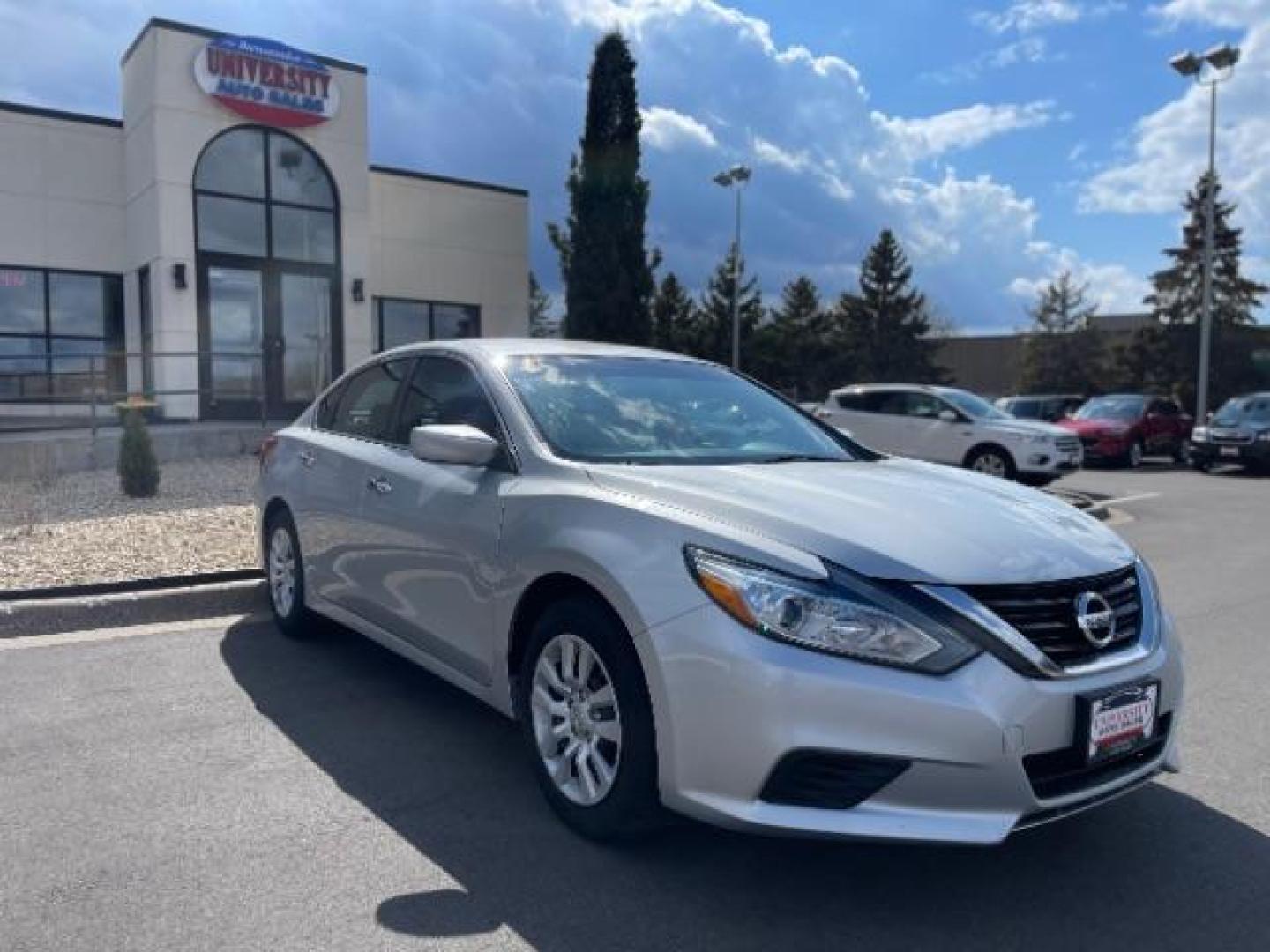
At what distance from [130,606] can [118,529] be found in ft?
8.20

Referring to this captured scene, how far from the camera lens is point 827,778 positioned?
2.80 m

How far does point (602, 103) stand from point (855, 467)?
21.2 metres

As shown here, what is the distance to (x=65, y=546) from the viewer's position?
25.3 feet

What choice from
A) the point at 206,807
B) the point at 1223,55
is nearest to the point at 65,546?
the point at 206,807

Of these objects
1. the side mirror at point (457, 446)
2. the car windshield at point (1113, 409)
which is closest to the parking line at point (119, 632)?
the side mirror at point (457, 446)

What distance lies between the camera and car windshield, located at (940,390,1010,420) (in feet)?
51.4

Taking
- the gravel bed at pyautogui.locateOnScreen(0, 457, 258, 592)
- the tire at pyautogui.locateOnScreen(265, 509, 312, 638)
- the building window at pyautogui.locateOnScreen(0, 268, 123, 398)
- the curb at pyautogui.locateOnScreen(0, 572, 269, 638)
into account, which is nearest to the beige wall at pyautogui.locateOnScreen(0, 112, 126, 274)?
the building window at pyautogui.locateOnScreen(0, 268, 123, 398)

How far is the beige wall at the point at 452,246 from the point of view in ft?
66.7

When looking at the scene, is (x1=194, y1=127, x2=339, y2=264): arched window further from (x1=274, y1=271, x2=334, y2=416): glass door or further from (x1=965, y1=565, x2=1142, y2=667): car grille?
(x1=965, y1=565, x2=1142, y2=667): car grille

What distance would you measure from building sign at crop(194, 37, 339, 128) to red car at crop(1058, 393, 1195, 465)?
49.7 ft

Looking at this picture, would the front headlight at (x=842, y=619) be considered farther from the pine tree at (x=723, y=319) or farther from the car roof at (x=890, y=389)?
the pine tree at (x=723, y=319)

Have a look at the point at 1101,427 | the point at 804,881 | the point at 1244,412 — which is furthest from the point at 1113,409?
the point at 804,881

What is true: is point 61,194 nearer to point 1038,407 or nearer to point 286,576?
point 286,576

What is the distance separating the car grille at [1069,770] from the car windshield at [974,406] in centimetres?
1310
